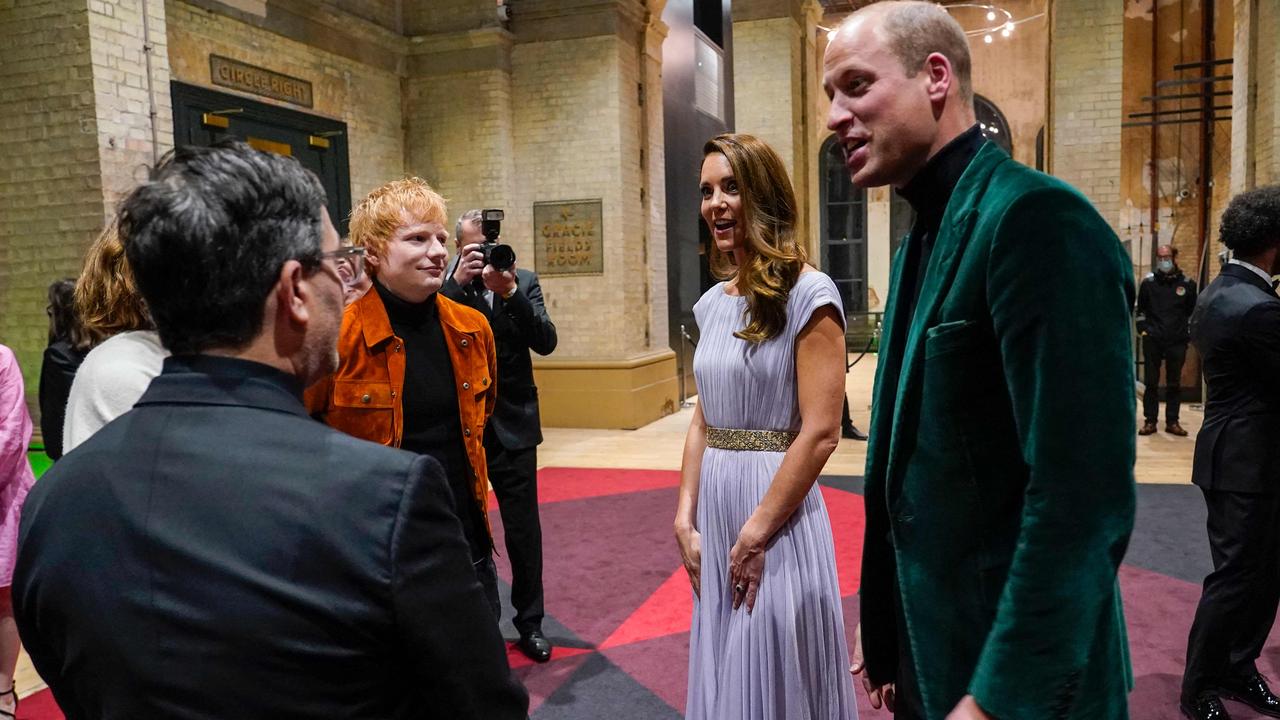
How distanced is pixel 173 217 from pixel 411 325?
67.1 inches

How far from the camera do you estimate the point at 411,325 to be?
2762 millimetres

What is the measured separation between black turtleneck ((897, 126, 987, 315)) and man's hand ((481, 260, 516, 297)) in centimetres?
224

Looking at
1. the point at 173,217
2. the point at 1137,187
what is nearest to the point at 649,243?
the point at 1137,187

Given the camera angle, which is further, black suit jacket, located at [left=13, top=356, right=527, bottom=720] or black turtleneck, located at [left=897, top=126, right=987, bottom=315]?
black turtleneck, located at [left=897, top=126, right=987, bottom=315]

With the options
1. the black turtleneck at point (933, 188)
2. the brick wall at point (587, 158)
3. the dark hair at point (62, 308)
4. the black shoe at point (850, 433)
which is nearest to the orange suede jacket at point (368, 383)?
the black turtleneck at point (933, 188)

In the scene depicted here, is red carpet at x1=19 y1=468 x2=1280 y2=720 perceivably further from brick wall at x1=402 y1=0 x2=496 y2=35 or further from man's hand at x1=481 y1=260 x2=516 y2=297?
brick wall at x1=402 y1=0 x2=496 y2=35

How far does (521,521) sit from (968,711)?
3.01 metres

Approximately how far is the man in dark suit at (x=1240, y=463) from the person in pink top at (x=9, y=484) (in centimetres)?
436

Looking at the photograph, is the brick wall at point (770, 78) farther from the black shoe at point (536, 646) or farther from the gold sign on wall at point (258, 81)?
the black shoe at point (536, 646)

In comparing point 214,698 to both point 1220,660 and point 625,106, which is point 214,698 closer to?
point 1220,660

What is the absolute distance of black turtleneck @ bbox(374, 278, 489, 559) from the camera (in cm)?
271

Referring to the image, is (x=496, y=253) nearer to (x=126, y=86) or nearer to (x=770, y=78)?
(x=126, y=86)

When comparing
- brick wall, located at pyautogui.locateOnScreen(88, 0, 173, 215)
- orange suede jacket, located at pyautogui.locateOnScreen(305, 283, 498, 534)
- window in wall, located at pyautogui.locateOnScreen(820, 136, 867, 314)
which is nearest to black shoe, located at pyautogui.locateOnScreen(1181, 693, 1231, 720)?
orange suede jacket, located at pyautogui.locateOnScreen(305, 283, 498, 534)

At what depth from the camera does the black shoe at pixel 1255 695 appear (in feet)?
11.0
